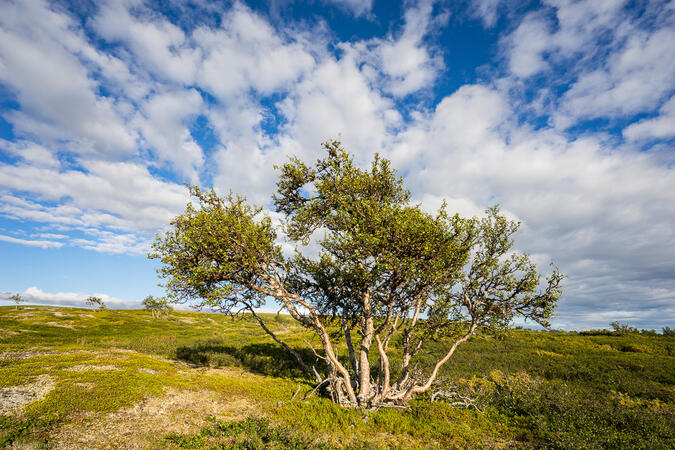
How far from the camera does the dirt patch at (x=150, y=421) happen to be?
9.90 metres

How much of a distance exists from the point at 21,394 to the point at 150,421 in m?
6.55

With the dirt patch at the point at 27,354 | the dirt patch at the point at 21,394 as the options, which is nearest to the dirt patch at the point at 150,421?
the dirt patch at the point at 21,394

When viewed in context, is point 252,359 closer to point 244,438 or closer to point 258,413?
point 258,413

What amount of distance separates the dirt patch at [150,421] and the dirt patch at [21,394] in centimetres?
301

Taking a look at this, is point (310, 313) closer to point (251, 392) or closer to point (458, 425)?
point (251, 392)

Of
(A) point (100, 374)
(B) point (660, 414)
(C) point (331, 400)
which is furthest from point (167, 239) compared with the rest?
(B) point (660, 414)

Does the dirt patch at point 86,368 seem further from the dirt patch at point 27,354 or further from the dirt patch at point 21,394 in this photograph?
the dirt patch at point 27,354

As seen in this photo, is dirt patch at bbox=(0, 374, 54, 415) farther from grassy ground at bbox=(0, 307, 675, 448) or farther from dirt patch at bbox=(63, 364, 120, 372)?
dirt patch at bbox=(63, 364, 120, 372)

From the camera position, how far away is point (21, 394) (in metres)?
12.5

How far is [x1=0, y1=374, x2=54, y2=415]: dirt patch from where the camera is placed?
11222mm

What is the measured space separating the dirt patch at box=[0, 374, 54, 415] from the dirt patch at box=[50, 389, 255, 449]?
3.01 meters

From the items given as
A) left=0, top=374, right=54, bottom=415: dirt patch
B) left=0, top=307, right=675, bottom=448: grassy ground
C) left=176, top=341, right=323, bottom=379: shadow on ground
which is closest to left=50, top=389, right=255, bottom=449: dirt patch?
left=0, top=307, right=675, bottom=448: grassy ground

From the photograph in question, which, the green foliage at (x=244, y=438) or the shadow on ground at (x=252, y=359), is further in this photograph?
the shadow on ground at (x=252, y=359)

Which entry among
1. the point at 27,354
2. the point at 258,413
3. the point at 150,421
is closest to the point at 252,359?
the point at 258,413
